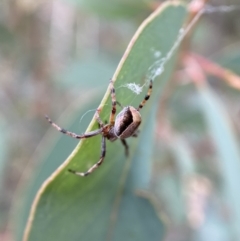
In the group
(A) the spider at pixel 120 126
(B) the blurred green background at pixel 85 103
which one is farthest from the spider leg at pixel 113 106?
(B) the blurred green background at pixel 85 103

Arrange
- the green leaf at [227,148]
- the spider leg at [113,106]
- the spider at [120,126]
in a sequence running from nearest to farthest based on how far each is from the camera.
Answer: the spider leg at [113,106] → the spider at [120,126] → the green leaf at [227,148]

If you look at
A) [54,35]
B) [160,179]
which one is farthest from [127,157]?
[54,35]

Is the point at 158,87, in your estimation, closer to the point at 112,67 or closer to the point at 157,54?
the point at 157,54

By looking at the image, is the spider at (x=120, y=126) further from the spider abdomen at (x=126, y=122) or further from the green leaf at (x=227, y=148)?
the green leaf at (x=227, y=148)

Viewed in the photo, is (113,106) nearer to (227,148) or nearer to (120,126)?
(120,126)

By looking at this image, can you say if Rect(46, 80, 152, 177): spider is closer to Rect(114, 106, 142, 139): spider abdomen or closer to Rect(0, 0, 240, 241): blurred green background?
Rect(114, 106, 142, 139): spider abdomen

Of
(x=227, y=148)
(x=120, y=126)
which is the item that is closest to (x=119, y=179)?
(x=120, y=126)
